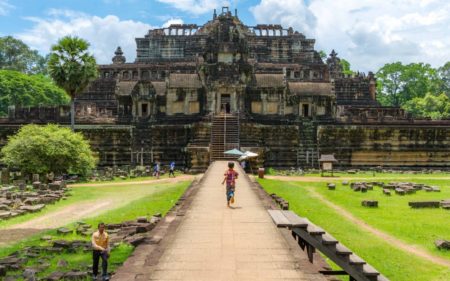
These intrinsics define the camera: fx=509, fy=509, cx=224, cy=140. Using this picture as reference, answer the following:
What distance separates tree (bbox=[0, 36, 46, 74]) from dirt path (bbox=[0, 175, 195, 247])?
9019 cm

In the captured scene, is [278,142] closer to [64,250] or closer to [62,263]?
[64,250]

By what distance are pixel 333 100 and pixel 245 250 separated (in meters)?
35.4

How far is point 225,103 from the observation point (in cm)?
4281

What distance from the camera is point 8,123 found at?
144 ft

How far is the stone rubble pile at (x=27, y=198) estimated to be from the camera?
71.4ft

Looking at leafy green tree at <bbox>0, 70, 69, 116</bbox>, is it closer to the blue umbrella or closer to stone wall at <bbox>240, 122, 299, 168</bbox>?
stone wall at <bbox>240, 122, 299, 168</bbox>

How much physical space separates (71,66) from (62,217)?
2248 centimetres

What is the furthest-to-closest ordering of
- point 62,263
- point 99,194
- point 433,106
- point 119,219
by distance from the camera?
point 433,106 < point 99,194 < point 119,219 < point 62,263

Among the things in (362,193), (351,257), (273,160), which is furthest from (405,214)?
(273,160)

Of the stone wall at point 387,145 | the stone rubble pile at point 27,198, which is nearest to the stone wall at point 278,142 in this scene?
the stone wall at point 387,145

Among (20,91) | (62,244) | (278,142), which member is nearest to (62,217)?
(62,244)

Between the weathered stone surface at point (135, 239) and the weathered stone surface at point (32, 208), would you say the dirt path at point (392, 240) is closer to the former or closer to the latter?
the weathered stone surface at point (135, 239)

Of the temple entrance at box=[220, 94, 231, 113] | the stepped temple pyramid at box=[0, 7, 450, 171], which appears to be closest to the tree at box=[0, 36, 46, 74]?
the stepped temple pyramid at box=[0, 7, 450, 171]

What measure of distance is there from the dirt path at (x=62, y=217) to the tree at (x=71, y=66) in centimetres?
1674
